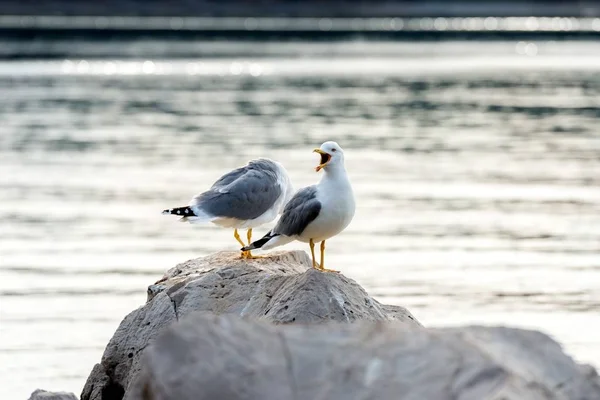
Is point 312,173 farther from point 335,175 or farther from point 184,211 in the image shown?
point 335,175

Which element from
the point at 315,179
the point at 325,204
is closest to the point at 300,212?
the point at 325,204

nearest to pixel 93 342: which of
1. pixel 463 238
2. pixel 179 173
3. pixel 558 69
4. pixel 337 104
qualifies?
pixel 463 238

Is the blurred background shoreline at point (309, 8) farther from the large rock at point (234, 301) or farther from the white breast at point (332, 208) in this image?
the white breast at point (332, 208)

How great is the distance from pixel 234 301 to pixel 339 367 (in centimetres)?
345

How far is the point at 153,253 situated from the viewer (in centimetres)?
1608

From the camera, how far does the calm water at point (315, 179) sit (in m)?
13.2

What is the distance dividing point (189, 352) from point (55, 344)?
710 cm

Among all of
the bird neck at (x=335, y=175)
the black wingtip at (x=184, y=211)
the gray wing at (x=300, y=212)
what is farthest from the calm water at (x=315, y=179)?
the bird neck at (x=335, y=175)

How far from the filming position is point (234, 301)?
8.47 m

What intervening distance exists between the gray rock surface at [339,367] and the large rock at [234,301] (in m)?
2.43

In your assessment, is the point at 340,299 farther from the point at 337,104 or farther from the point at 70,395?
the point at 337,104

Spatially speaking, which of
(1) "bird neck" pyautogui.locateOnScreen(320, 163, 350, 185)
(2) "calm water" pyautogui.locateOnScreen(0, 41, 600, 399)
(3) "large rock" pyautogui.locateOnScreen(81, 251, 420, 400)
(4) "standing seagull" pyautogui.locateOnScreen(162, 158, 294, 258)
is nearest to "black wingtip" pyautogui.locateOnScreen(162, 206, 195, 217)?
(4) "standing seagull" pyautogui.locateOnScreen(162, 158, 294, 258)

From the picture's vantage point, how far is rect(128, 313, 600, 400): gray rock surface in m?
4.95

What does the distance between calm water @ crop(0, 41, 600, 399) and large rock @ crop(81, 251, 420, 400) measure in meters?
1.80
